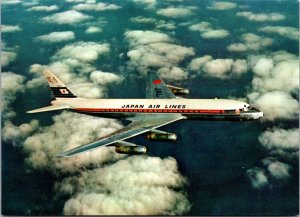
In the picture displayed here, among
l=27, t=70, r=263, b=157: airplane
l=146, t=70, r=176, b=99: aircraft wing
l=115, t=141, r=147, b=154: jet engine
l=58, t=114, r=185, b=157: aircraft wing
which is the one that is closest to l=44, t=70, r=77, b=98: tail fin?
l=27, t=70, r=263, b=157: airplane

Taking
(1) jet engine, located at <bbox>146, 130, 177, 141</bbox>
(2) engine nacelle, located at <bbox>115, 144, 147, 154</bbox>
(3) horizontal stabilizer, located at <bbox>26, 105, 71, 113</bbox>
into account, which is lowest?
(2) engine nacelle, located at <bbox>115, 144, 147, 154</bbox>

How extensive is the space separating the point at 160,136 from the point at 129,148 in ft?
6.39

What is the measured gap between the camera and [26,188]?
22.5m

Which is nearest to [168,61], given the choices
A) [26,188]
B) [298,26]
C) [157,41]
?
[157,41]

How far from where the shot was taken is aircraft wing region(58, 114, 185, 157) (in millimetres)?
20719

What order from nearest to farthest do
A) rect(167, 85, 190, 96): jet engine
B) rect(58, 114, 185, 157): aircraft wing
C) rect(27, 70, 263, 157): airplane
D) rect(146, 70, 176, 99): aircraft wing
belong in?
rect(58, 114, 185, 157): aircraft wing
rect(27, 70, 263, 157): airplane
rect(167, 85, 190, 96): jet engine
rect(146, 70, 176, 99): aircraft wing

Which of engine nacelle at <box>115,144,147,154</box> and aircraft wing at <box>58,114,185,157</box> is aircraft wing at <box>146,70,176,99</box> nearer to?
aircraft wing at <box>58,114,185,157</box>

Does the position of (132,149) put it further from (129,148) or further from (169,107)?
(169,107)

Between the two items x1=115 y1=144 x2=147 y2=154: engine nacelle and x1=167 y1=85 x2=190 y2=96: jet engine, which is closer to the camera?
x1=115 y1=144 x2=147 y2=154: engine nacelle

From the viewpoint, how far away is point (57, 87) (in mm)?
24141

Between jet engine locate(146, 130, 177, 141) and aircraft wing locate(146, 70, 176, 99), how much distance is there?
2642 millimetres

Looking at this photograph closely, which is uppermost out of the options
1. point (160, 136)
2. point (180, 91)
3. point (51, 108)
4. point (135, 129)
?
point (180, 91)

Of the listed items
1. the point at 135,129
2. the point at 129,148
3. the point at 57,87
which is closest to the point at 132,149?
the point at 129,148

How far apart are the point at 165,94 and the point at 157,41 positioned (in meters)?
3.23
